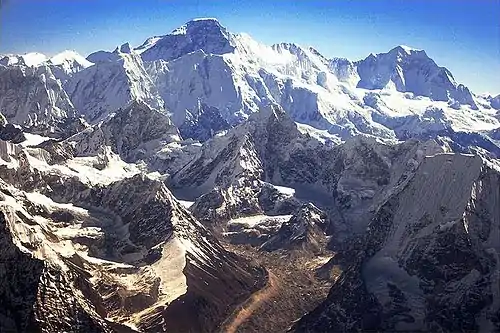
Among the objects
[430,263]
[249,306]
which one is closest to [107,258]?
[249,306]

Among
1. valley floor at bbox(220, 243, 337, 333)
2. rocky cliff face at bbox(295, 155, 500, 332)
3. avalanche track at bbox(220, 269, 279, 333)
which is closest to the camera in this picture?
rocky cliff face at bbox(295, 155, 500, 332)

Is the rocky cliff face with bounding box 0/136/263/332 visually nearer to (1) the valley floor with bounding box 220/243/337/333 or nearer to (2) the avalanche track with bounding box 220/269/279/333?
(2) the avalanche track with bounding box 220/269/279/333

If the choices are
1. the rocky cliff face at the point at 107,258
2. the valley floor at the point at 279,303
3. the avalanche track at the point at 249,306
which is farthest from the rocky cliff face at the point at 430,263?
the rocky cliff face at the point at 107,258

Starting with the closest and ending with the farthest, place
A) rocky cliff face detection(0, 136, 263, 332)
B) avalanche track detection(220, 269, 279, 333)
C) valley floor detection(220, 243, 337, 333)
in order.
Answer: rocky cliff face detection(0, 136, 263, 332) → avalanche track detection(220, 269, 279, 333) → valley floor detection(220, 243, 337, 333)

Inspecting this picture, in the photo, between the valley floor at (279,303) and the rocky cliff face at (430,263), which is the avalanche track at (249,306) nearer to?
the valley floor at (279,303)

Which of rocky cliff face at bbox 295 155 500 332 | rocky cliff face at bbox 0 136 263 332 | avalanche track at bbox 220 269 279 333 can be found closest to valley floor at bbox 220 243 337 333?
avalanche track at bbox 220 269 279 333

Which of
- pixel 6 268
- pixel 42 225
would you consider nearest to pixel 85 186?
pixel 42 225

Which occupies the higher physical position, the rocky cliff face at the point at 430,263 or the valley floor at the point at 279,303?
the rocky cliff face at the point at 430,263

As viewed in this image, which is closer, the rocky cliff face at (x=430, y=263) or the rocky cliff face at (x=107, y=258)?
the rocky cliff face at (x=107, y=258)

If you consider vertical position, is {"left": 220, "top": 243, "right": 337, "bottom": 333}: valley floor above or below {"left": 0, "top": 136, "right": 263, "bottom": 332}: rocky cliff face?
below

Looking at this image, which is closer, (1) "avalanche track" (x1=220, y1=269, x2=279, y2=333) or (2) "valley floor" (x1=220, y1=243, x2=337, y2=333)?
(1) "avalanche track" (x1=220, y1=269, x2=279, y2=333)
